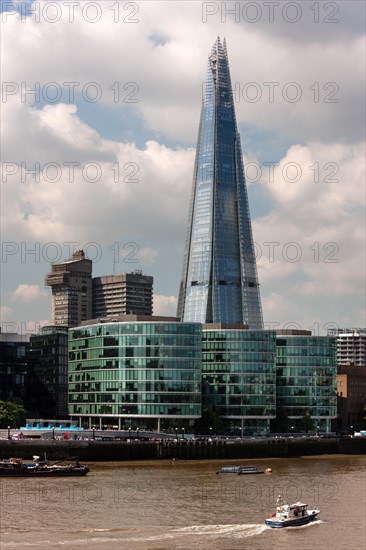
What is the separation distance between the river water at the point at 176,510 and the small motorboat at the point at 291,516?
83 centimetres

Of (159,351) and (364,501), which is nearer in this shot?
(364,501)

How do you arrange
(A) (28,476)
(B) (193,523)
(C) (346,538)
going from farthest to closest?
(A) (28,476)
(B) (193,523)
(C) (346,538)

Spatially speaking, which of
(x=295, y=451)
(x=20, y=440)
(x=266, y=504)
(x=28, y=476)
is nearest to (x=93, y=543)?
(x=266, y=504)

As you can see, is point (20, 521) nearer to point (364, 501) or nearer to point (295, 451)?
point (364, 501)

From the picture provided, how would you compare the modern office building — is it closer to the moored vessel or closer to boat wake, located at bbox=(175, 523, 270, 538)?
the moored vessel

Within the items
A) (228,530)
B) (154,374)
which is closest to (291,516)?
(228,530)

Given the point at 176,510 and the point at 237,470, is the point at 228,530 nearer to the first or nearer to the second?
the point at 176,510

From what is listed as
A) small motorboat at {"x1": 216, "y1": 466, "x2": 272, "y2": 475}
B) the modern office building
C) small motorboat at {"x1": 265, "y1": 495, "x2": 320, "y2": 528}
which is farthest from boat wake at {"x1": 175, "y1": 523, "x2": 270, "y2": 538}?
the modern office building

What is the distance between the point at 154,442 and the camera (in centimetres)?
16738

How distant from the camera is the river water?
82.3 metres

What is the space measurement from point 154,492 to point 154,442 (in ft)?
178

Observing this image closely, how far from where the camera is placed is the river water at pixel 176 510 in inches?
3241

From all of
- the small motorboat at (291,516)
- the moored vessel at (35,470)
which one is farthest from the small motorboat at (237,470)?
the small motorboat at (291,516)

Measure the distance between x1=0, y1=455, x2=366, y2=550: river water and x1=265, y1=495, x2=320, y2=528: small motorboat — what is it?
828 millimetres
